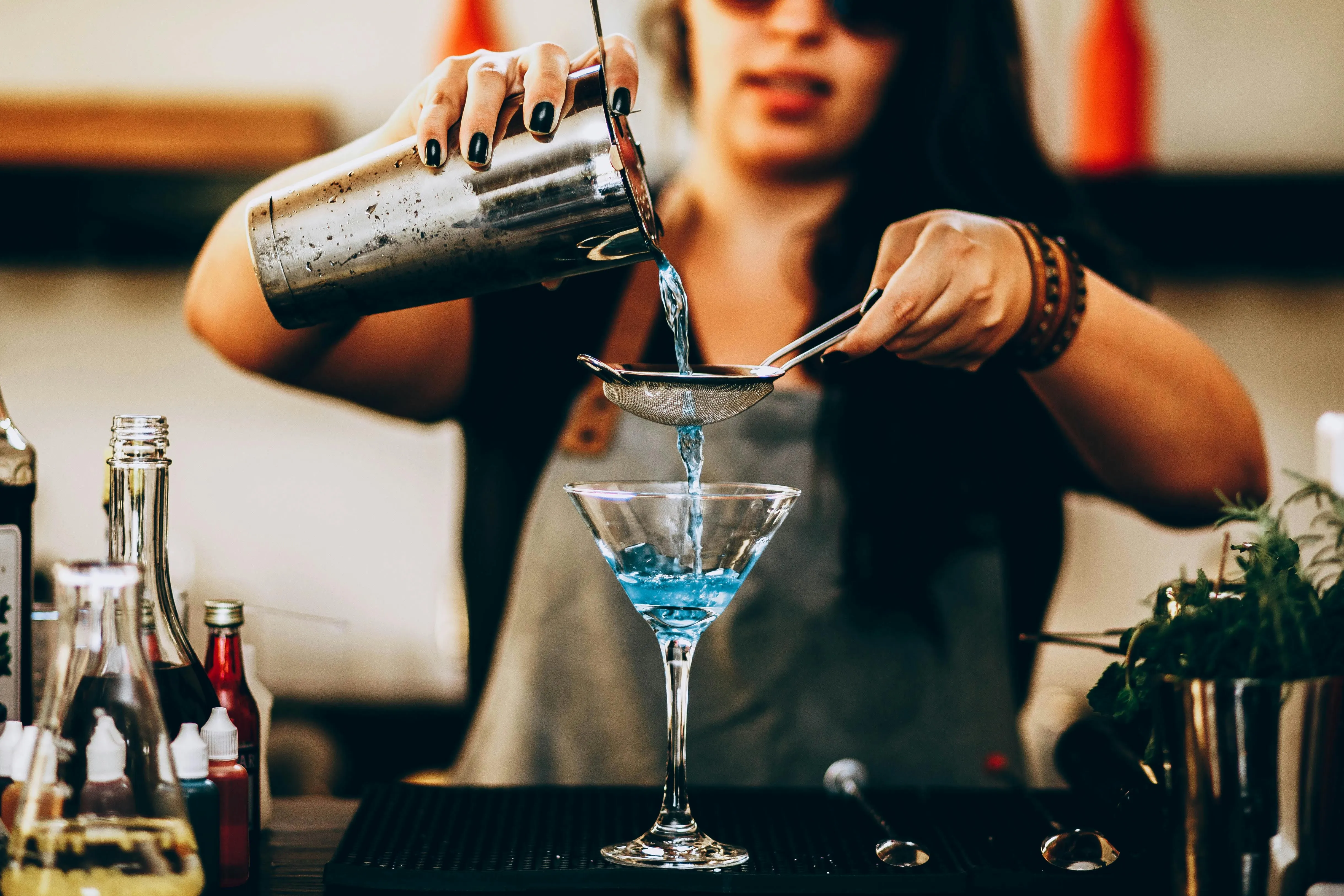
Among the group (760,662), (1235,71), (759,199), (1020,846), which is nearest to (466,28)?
(759,199)

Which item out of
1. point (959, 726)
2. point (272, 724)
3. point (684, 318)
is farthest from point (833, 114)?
point (272, 724)

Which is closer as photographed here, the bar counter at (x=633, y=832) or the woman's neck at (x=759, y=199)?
the bar counter at (x=633, y=832)

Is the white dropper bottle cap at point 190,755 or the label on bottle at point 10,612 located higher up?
the label on bottle at point 10,612

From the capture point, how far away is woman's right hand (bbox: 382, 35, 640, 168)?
98 centimetres

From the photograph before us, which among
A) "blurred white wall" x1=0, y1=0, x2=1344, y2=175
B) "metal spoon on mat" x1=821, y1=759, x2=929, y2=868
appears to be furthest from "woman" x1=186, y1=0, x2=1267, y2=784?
"blurred white wall" x1=0, y1=0, x2=1344, y2=175

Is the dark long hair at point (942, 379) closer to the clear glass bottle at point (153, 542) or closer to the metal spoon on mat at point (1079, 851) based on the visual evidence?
the metal spoon on mat at point (1079, 851)

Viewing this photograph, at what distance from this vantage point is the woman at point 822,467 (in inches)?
66.1

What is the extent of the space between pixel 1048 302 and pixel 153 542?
2.81ft

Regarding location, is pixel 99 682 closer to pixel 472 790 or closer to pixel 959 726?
pixel 472 790

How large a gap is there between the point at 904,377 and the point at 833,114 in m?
0.38

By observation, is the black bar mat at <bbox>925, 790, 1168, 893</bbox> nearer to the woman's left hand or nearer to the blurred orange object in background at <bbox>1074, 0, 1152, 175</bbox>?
the woman's left hand

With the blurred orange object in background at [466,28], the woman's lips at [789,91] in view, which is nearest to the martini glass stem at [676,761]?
the woman's lips at [789,91]

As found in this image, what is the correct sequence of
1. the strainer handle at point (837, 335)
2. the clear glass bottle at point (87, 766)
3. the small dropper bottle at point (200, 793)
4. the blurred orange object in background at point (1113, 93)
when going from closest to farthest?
the clear glass bottle at point (87, 766), the small dropper bottle at point (200, 793), the strainer handle at point (837, 335), the blurred orange object in background at point (1113, 93)

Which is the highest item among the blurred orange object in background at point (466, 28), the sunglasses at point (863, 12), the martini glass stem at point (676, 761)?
the blurred orange object in background at point (466, 28)
